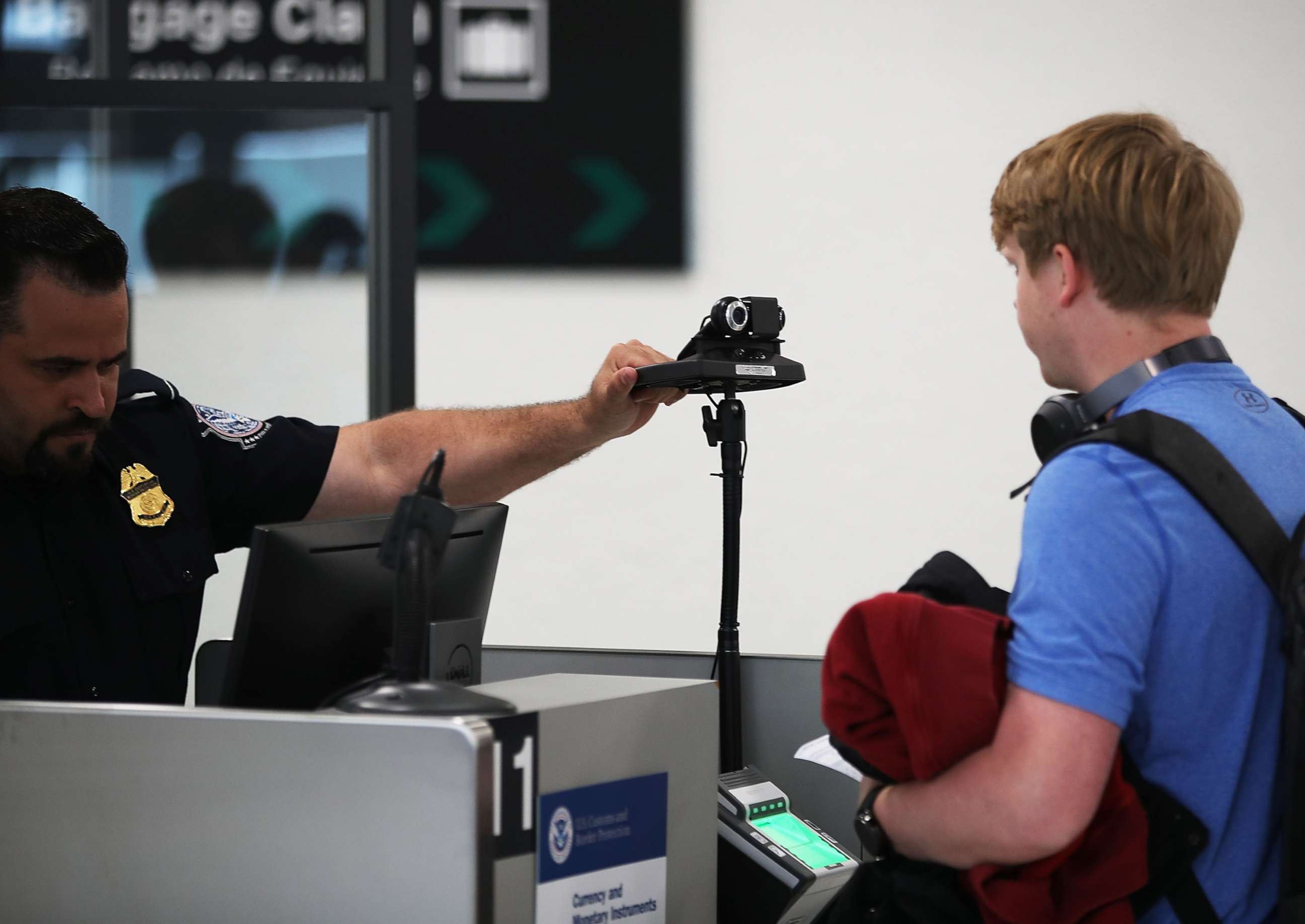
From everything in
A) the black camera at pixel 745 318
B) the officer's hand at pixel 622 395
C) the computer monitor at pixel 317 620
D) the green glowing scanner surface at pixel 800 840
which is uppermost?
the black camera at pixel 745 318

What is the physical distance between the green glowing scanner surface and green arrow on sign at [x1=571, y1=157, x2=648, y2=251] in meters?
2.13

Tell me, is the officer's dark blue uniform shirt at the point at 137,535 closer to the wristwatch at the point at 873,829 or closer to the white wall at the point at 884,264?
the wristwatch at the point at 873,829

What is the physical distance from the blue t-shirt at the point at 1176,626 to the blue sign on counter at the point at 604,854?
0.32 metres

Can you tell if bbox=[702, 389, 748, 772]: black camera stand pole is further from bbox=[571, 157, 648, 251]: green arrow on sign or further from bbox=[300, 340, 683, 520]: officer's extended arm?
bbox=[571, 157, 648, 251]: green arrow on sign

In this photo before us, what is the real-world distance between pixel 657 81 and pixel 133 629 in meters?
2.10

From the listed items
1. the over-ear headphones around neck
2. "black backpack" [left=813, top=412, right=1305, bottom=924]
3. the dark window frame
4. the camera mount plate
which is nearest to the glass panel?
the dark window frame

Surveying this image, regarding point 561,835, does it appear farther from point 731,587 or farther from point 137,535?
point 137,535

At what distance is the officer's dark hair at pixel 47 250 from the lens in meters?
1.53

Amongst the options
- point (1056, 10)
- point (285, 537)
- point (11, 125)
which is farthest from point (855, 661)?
point (1056, 10)

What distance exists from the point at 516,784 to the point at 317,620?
0.29 meters

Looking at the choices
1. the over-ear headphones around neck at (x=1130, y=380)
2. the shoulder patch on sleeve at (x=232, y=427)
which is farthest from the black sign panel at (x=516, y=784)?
the shoulder patch on sleeve at (x=232, y=427)

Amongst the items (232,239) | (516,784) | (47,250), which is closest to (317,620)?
(516,784)

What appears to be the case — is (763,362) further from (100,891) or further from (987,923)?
(100,891)

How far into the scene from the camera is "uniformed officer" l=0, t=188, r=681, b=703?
5.01 ft
